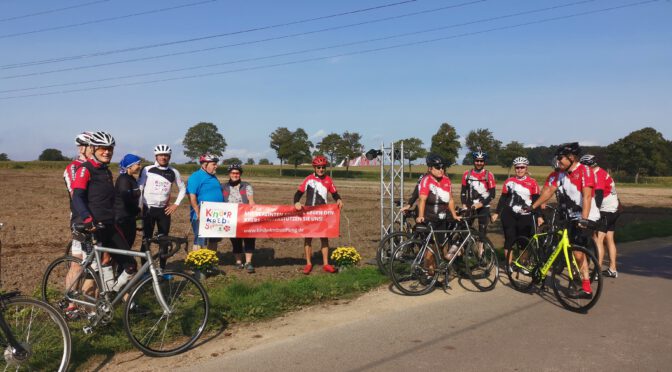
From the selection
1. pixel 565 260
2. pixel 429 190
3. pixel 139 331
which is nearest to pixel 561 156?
pixel 565 260

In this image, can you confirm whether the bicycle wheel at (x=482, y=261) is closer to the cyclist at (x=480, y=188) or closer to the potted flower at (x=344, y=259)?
the cyclist at (x=480, y=188)

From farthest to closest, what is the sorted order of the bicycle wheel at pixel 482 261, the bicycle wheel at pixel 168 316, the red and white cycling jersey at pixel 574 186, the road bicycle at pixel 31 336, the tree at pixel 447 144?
1. the tree at pixel 447 144
2. the bicycle wheel at pixel 482 261
3. the red and white cycling jersey at pixel 574 186
4. the bicycle wheel at pixel 168 316
5. the road bicycle at pixel 31 336

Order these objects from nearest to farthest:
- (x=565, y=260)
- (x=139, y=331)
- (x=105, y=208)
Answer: (x=139, y=331) < (x=105, y=208) < (x=565, y=260)

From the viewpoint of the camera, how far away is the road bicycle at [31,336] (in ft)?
13.1

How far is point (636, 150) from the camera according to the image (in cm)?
9194

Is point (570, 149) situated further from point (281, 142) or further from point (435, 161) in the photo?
point (281, 142)

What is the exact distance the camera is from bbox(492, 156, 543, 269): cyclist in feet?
27.6

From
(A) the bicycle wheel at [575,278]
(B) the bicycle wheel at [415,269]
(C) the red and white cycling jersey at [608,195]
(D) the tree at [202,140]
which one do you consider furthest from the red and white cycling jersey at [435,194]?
(D) the tree at [202,140]

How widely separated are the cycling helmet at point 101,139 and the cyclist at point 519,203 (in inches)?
235

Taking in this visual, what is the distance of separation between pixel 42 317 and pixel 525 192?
7.06m

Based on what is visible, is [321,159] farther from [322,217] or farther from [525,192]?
[525,192]

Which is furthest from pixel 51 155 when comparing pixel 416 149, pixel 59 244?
pixel 59 244

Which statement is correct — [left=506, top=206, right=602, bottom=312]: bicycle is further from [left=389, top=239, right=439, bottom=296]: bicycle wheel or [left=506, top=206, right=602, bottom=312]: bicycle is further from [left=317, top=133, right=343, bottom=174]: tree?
[left=317, top=133, right=343, bottom=174]: tree

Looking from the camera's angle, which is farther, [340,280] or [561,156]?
[340,280]
